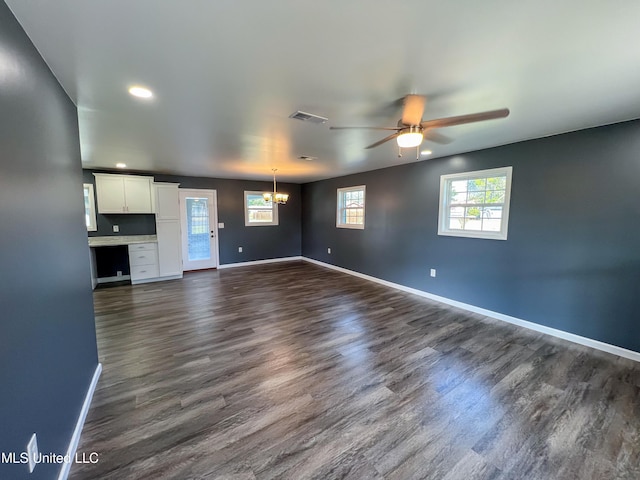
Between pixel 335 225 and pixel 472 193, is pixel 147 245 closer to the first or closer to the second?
pixel 335 225

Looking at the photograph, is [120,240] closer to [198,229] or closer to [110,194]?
[110,194]

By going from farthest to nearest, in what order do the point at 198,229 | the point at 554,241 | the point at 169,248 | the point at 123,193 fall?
the point at 198,229 < the point at 169,248 < the point at 123,193 < the point at 554,241

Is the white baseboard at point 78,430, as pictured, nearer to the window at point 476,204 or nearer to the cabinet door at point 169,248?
the cabinet door at point 169,248

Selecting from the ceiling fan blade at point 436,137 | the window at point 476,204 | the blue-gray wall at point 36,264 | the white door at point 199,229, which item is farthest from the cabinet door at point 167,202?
the window at point 476,204

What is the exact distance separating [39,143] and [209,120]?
145 centimetres

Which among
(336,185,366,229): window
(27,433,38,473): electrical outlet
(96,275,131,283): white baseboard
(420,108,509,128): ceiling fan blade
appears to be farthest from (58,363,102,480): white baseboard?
(336,185,366,229): window

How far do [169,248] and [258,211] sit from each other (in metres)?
2.55

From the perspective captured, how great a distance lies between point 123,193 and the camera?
17.9ft

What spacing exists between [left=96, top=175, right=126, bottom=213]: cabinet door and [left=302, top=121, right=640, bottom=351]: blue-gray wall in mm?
5820

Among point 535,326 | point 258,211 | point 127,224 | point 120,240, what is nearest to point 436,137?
point 535,326

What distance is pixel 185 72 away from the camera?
5.77ft

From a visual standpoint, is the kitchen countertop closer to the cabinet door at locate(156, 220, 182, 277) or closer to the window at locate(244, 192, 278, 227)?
the cabinet door at locate(156, 220, 182, 277)

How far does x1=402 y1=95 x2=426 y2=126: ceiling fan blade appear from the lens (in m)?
2.00

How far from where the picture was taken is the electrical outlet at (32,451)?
1155mm
